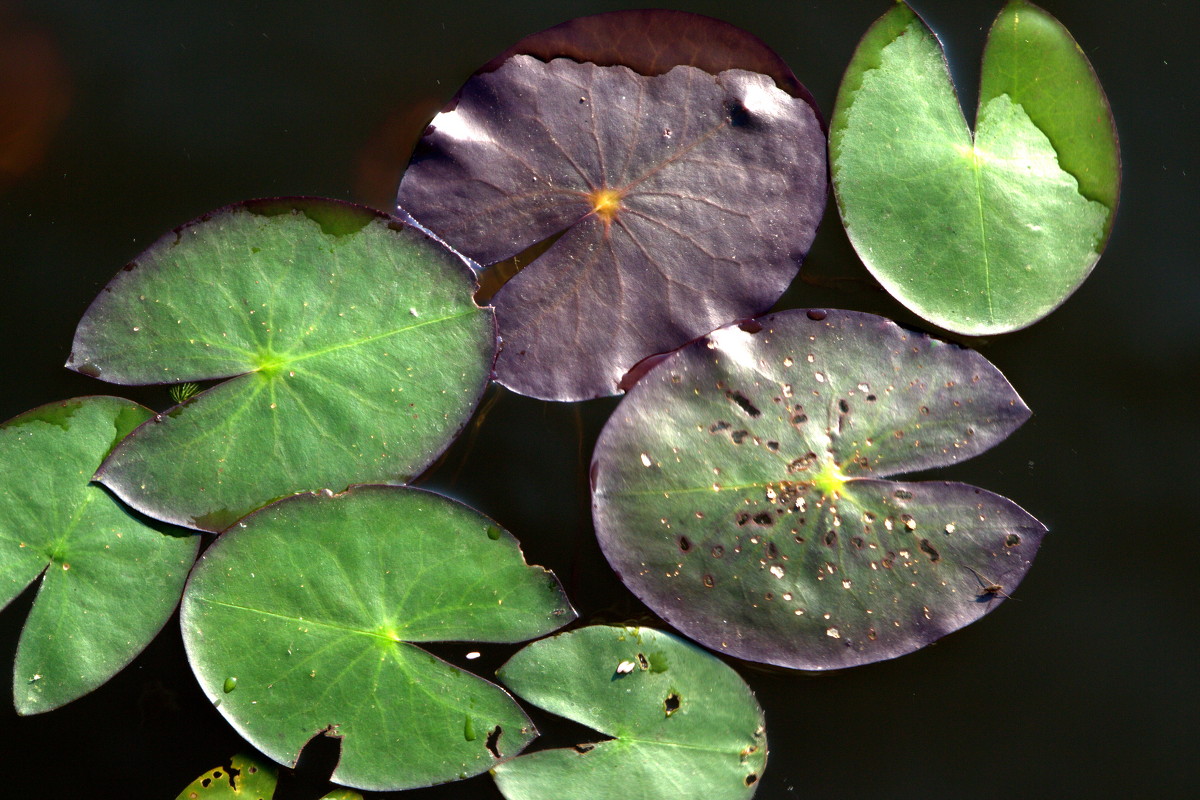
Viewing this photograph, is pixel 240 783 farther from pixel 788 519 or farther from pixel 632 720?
pixel 788 519

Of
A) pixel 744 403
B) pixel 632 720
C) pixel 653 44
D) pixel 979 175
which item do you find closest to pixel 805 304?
pixel 744 403

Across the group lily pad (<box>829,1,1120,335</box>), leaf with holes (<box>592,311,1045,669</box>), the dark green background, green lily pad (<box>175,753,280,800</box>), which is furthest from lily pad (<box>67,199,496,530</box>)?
lily pad (<box>829,1,1120,335</box>)

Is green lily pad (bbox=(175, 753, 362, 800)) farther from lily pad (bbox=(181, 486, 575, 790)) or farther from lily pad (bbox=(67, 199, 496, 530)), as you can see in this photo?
lily pad (bbox=(67, 199, 496, 530))

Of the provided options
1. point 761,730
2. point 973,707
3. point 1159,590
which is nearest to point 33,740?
point 761,730

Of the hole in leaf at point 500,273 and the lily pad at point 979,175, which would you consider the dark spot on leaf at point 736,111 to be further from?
the hole in leaf at point 500,273

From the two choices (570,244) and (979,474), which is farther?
(979,474)

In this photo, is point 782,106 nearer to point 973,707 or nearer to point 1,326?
point 973,707
